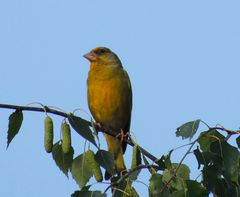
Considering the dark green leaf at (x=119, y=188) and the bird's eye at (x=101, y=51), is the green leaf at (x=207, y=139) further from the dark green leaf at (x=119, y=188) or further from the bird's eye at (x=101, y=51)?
the bird's eye at (x=101, y=51)

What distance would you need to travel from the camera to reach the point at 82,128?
322 cm

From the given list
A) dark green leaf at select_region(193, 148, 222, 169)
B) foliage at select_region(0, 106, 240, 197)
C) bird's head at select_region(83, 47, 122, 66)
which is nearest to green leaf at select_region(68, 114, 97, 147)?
foliage at select_region(0, 106, 240, 197)

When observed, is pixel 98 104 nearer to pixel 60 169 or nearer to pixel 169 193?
pixel 60 169

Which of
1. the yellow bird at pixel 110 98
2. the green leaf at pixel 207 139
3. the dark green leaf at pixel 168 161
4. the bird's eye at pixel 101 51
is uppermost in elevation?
the bird's eye at pixel 101 51

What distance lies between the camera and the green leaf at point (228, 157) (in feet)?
9.74

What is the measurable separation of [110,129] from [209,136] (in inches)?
146

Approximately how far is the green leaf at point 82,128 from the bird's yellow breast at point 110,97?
3.54m

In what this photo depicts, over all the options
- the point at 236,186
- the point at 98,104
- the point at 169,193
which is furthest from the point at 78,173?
the point at 98,104

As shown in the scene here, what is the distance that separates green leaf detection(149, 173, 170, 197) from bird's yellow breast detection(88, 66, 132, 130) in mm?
3934

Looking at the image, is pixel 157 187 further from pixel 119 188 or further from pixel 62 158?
pixel 62 158

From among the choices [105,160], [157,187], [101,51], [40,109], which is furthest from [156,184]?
[101,51]

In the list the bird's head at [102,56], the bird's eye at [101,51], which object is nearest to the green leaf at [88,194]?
the bird's head at [102,56]

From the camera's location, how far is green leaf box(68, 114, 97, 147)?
10.5 feet

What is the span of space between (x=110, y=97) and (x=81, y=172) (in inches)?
144
